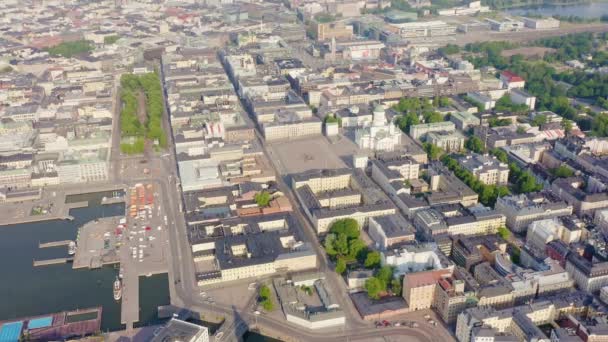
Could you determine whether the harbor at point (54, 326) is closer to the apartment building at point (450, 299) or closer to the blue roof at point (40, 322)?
the blue roof at point (40, 322)

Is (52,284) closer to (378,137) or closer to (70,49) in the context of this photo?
(378,137)

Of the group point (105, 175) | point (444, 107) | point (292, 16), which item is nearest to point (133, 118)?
point (105, 175)

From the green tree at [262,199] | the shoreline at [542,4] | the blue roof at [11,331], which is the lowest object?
the blue roof at [11,331]

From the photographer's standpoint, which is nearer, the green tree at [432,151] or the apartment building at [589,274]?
the apartment building at [589,274]

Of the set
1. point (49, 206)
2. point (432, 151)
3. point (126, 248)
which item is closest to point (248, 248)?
point (126, 248)

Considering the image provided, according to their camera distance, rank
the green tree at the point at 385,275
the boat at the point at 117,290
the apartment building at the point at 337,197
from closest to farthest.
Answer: the green tree at the point at 385,275 → the boat at the point at 117,290 → the apartment building at the point at 337,197

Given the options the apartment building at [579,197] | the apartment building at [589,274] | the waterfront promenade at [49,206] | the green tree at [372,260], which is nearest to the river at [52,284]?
the waterfront promenade at [49,206]

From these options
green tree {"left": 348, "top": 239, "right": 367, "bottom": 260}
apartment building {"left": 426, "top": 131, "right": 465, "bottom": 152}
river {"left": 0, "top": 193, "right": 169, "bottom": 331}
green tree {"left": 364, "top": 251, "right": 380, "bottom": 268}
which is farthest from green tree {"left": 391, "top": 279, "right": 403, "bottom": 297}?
apartment building {"left": 426, "top": 131, "right": 465, "bottom": 152}
